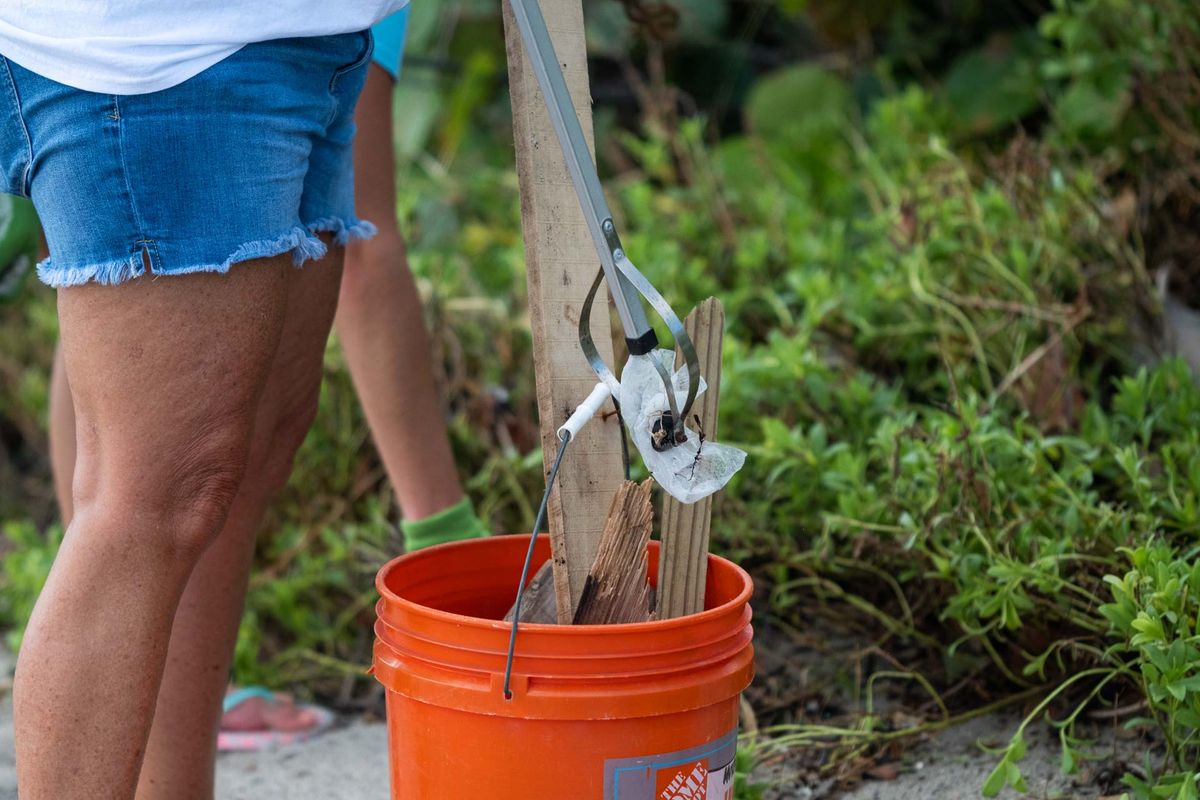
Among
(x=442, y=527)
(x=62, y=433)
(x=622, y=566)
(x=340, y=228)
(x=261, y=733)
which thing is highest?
(x=340, y=228)

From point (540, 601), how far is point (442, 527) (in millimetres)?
659

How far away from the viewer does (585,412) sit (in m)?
1.42

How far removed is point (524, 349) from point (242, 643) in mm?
918

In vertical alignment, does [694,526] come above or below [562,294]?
below

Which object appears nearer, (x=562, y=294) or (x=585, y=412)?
(x=585, y=412)

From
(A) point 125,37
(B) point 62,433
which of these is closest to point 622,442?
(A) point 125,37

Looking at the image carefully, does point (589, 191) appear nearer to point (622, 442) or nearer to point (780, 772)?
point (622, 442)

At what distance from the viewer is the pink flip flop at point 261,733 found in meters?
2.37

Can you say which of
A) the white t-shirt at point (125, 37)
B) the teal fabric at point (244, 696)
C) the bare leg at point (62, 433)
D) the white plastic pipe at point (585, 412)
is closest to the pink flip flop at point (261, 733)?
the teal fabric at point (244, 696)

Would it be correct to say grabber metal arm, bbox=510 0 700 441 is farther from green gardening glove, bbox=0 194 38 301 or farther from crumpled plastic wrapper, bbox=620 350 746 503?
green gardening glove, bbox=0 194 38 301

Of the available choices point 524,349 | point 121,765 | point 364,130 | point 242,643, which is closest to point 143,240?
point 121,765

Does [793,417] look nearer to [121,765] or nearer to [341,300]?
[341,300]

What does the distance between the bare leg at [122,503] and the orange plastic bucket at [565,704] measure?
25 centimetres

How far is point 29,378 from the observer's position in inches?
151
